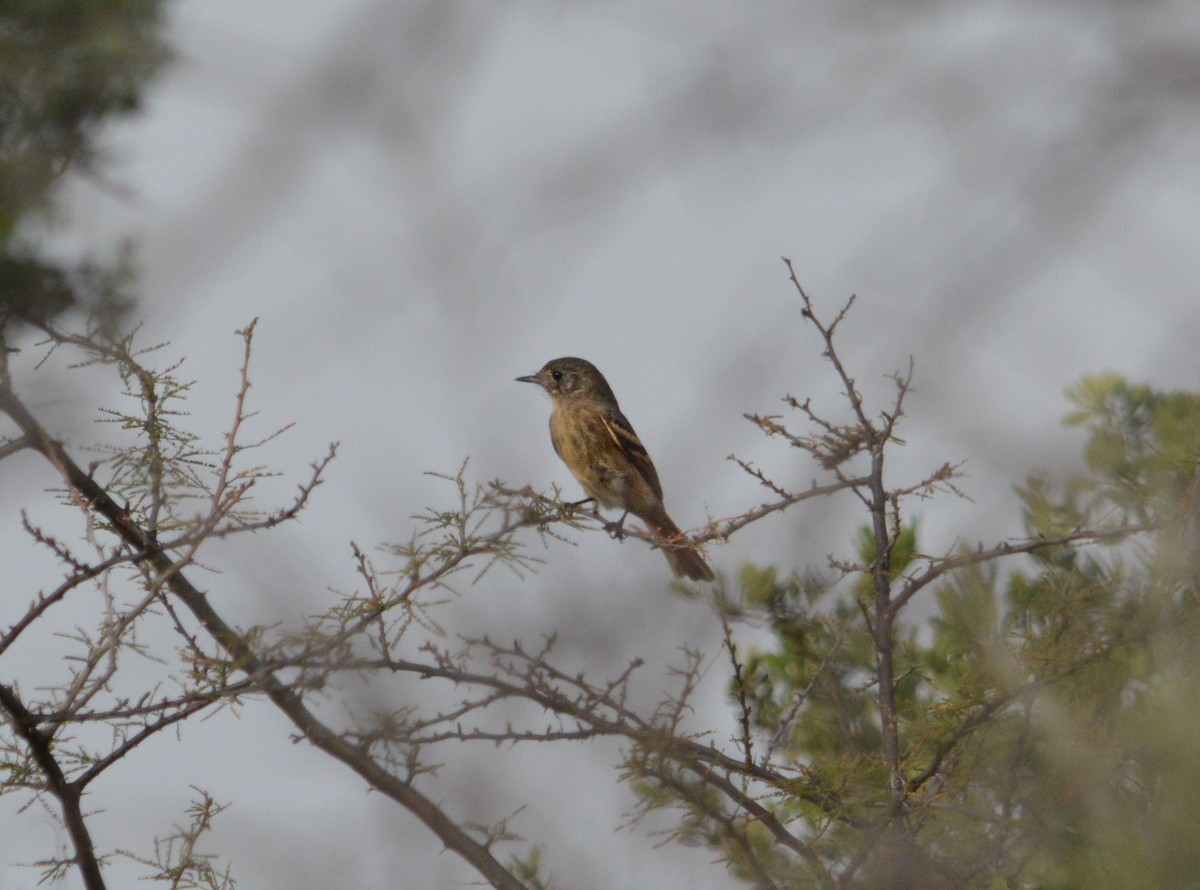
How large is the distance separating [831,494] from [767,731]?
1432mm

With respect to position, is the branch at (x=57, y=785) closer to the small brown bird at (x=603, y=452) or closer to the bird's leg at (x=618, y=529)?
the bird's leg at (x=618, y=529)

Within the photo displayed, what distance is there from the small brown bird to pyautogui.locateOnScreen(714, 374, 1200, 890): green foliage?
2.20m

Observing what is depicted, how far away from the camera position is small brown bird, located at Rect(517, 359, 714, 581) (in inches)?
297

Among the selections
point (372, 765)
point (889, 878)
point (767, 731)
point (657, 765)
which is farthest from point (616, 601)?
point (767, 731)

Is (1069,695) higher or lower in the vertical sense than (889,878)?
higher

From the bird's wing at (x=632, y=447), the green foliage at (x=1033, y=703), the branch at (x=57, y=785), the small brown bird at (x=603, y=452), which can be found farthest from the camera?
the bird's wing at (x=632, y=447)

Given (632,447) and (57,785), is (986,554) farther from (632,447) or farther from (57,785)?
(632,447)

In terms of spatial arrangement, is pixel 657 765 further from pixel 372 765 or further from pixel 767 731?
pixel 767 731

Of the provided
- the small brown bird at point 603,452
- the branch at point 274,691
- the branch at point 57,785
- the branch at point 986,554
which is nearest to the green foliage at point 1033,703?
the branch at point 986,554

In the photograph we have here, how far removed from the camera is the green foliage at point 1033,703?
208cm

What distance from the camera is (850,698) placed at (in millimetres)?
4547

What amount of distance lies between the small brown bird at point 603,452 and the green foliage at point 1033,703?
7.23ft

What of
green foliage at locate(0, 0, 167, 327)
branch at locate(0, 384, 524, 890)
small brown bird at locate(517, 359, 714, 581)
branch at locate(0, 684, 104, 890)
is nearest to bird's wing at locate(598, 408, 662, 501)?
small brown bird at locate(517, 359, 714, 581)

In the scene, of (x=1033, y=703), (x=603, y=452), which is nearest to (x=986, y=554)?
(x=1033, y=703)
